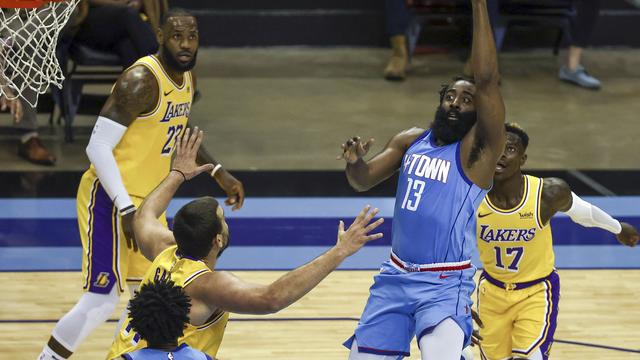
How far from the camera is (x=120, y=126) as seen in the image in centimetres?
559

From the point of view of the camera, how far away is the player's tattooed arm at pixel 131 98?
5613 mm

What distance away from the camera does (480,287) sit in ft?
19.0

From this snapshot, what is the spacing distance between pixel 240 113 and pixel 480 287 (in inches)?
240

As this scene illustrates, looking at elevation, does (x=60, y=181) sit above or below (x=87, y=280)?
below

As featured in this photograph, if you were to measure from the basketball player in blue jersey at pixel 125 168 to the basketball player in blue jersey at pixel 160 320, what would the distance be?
65.6 inches

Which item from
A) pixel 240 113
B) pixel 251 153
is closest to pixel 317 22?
pixel 240 113

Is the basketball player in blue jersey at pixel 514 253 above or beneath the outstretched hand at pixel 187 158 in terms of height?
beneath

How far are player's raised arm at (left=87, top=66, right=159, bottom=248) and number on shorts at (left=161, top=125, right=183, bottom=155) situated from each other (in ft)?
0.57

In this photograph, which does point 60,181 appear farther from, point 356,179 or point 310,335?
point 356,179

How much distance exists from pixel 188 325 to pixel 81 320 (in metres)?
1.33

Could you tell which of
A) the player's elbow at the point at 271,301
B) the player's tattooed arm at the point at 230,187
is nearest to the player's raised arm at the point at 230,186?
the player's tattooed arm at the point at 230,187

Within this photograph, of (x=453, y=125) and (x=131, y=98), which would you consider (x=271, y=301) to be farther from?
(x=131, y=98)

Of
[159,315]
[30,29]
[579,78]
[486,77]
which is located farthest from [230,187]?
[579,78]

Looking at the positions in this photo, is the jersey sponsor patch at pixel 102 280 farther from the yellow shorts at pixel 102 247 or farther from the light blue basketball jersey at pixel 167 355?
the light blue basketball jersey at pixel 167 355
